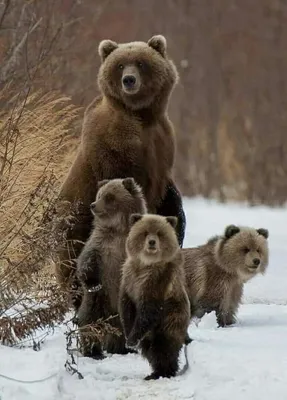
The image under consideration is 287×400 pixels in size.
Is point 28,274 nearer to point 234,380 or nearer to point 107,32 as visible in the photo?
point 234,380

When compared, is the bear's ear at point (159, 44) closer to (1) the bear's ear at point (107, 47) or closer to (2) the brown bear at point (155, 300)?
(1) the bear's ear at point (107, 47)

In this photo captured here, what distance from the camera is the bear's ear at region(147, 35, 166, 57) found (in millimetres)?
7629

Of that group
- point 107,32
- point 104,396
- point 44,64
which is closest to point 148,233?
point 104,396

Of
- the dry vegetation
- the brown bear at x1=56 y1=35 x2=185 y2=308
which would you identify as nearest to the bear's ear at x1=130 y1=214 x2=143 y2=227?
the dry vegetation

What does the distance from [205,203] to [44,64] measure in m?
8.63

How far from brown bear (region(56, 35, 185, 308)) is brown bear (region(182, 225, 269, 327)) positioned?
46 centimetres

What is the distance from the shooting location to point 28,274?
6.18 m

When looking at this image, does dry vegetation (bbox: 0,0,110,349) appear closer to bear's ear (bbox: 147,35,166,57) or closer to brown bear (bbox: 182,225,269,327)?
bear's ear (bbox: 147,35,166,57)

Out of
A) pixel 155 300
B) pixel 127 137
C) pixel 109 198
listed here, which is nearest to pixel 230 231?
pixel 127 137

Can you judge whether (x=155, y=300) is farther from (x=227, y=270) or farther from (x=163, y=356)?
(x=227, y=270)

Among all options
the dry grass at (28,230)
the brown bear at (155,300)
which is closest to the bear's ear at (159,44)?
the dry grass at (28,230)

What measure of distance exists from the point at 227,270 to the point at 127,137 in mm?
1126

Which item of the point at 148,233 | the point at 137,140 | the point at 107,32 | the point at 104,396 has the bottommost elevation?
the point at 104,396

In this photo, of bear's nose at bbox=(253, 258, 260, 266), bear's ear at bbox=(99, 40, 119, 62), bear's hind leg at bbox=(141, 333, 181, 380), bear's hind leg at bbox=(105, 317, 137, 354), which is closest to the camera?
bear's hind leg at bbox=(141, 333, 181, 380)
